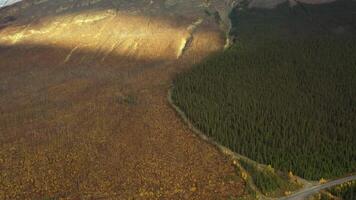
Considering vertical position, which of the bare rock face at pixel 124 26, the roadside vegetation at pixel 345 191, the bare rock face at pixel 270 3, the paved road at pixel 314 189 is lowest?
the bare rock face at pixel 270 3

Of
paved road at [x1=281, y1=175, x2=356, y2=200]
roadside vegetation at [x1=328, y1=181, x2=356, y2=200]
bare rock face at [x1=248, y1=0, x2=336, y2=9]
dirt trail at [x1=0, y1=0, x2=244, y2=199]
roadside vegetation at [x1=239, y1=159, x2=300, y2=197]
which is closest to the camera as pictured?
roadside vegetation at [x1=328, y1=181, x2=356, y2=200]

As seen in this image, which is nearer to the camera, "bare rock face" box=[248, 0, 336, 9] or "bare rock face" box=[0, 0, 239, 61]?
"bare rock face" box=[0, 0, 239, 61]

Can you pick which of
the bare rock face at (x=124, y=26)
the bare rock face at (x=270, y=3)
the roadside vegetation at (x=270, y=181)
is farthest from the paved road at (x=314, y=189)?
the bare rock face at (x=270, y=3)

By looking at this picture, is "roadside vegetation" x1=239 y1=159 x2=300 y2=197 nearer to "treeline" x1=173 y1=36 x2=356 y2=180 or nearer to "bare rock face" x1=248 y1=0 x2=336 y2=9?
"treeline" x1=173 y1=36 x2=356 y2=180

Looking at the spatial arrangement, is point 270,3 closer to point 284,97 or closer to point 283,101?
point 284,97

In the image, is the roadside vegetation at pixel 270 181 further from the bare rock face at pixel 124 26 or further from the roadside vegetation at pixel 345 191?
the bare rock face at pixel 124 26

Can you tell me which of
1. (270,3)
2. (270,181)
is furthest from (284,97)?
(270,3)

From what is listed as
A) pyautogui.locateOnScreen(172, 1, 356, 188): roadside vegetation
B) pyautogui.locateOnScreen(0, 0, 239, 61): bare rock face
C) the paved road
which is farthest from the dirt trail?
the paved road

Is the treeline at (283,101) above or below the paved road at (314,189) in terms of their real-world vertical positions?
below
